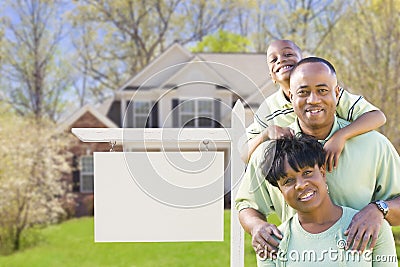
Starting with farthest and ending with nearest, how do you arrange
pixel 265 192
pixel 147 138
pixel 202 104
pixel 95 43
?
pixel 95 43, pixel 202 104, pixel 147 138, pixel 265 192

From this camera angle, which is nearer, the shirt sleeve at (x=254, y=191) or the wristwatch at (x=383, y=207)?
the wristwatch at (x=383, y=207)

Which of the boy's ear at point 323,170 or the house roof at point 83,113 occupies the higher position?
the house roof at point 83,113

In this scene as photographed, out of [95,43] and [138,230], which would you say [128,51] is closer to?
[95,43]

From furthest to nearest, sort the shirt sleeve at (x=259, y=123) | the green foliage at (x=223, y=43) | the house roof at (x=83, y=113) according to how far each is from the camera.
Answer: the green foliage at (x=223, y=43)
the house roof at (x=83, y=113)
the shirt sleeve at (x=259, y=123)

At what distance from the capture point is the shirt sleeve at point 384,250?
5.09 ft

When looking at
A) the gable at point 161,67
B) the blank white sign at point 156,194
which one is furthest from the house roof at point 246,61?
the blank white sign at point 156,194

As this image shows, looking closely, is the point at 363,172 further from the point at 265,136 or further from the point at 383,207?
the point at 265,136

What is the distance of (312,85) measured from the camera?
59.6 inches

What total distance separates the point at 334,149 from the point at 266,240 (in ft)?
1.09

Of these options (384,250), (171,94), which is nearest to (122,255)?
(171,94)

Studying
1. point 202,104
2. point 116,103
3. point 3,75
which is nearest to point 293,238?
point 202,104

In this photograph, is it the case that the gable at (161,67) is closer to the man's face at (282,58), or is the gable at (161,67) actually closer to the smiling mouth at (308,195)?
the man's face at (282,58)

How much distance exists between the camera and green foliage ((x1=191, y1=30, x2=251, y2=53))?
46.8ft

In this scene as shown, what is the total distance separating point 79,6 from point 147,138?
12505 mm
